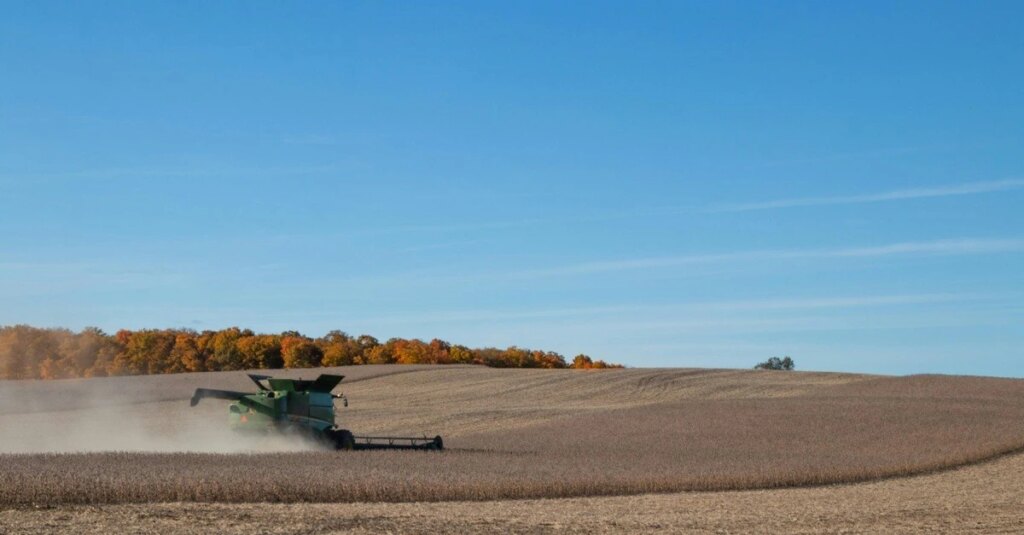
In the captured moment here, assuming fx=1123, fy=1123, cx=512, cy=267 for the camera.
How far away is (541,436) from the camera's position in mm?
39031

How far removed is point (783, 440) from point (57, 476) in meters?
24.7

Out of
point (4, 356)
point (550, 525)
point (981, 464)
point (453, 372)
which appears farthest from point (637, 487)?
point (4, 356)

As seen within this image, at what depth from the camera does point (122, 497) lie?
19875 millimetres

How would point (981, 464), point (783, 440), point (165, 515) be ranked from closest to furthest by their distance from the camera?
point (165, 515)
point (981, 464)
point (783, 440)

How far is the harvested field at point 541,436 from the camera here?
22344 millimetres

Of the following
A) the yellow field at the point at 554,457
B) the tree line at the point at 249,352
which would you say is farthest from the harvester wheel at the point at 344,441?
the tree line at the point at 249,352

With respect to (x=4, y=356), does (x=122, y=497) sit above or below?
below

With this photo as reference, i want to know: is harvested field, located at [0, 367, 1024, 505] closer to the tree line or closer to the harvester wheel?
the harvester wheel

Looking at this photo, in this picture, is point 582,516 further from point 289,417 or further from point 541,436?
point 541,436

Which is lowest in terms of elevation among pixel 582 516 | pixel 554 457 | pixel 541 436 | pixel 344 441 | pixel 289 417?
pixel 582 516

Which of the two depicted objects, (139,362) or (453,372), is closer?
(453,372)

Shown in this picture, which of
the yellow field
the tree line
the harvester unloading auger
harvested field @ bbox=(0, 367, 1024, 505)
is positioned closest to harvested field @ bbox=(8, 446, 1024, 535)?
the yellow field

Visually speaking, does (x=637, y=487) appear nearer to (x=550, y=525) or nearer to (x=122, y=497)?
(x=550, y=525)

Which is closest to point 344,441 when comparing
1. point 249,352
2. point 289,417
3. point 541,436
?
point 289,417
